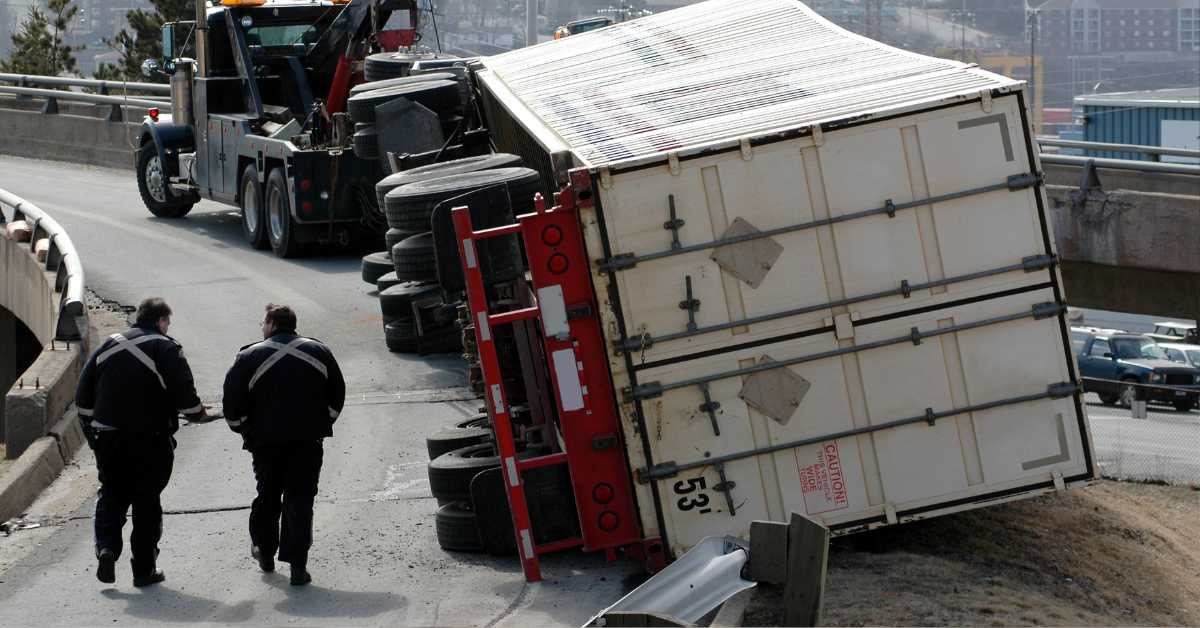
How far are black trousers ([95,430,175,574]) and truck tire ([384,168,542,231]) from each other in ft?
8.91

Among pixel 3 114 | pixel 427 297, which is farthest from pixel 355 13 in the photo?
pixel 3 114

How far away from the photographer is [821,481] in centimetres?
792

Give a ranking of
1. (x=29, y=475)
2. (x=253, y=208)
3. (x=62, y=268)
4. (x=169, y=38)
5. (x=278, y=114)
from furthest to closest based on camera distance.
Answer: (x=169, y=38), (x=278, y=114), (x=253, y=208), (x=62, y=268), (x=29, y=475)

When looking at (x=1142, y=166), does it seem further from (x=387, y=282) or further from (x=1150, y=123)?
(x=1150, y=123)

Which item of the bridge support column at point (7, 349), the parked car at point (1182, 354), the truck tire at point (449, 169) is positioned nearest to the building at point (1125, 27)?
the parked car at point (1182, 354)

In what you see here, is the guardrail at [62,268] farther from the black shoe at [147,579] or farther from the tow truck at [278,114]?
the black shoe at [147,579]

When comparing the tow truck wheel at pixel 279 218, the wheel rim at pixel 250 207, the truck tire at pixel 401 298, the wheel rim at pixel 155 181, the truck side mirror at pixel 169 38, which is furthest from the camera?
the wheel rim at pixel 155 181

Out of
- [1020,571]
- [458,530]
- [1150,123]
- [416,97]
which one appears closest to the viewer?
[1020,571]

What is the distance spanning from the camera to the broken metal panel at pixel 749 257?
779cm

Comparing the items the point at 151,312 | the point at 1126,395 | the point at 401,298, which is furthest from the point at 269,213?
the point at 1126,395

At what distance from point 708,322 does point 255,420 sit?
256 cm

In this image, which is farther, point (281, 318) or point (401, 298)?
point (401, 298)

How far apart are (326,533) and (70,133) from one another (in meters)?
24.9

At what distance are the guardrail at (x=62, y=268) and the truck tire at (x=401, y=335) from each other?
2.81m
